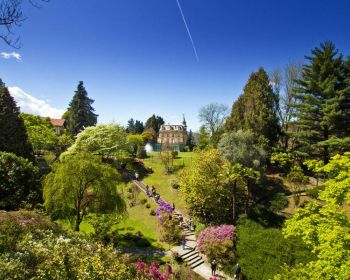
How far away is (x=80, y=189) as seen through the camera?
22391 mm

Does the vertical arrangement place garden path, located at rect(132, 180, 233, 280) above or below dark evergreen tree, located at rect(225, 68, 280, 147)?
below

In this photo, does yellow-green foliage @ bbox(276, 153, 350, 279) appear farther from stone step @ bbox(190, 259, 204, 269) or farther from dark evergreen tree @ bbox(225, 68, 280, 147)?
dark evergreen tree @ bbox(225, 68, 280, 147)

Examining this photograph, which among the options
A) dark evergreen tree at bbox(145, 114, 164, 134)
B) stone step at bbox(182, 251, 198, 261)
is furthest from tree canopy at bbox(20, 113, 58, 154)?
dark evergreen tree at bbox(145, 114, 164, 134)

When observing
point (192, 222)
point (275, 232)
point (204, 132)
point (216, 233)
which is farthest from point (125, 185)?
point (204, 132)

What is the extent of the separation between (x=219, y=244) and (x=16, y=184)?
1782 centimetres

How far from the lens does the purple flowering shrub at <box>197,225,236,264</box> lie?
21484 millimetres

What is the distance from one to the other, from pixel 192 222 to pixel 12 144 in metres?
25.4

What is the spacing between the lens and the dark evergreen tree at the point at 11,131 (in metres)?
35.1

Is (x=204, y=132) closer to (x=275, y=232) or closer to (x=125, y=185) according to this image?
(x=125, y=185)

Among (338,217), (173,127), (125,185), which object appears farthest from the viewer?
(173,127)

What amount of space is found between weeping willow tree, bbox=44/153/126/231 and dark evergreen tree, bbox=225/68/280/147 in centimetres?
2157

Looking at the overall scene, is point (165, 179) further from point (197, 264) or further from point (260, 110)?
point (197, 264)

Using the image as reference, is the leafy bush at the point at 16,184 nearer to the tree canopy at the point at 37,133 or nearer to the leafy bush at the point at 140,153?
the tree canopy at the point at 37,133

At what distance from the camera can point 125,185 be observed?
1519 inches
